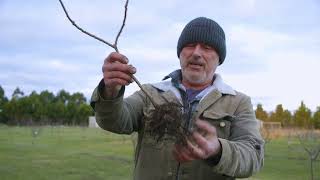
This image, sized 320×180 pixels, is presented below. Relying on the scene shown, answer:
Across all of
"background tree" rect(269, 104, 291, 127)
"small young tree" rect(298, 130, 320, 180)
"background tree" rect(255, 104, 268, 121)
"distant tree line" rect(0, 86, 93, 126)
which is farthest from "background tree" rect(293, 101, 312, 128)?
"distant tree line" rect(0, 86, 93, 126)

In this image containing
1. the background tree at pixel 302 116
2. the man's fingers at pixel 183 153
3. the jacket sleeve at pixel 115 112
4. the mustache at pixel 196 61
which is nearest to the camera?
the man's fingers at pixel 183 153

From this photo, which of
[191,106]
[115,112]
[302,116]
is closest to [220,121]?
[191,106]

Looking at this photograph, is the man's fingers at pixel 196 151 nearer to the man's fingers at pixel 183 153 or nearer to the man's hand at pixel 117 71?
the man's fingers at pixel 183 153

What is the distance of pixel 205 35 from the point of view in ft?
9.32

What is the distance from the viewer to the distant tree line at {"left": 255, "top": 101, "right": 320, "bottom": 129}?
203ft

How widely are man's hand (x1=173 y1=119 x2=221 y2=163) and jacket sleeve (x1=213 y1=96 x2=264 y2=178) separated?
86 mm

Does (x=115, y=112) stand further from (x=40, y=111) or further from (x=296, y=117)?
(x=40, y=111)

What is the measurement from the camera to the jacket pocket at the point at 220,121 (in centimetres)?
272

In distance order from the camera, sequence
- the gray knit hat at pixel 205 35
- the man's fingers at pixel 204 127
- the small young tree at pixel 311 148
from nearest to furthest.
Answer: the man's fingers at pixel 204 127, the gray knit hat at pixel 205 35, the small young tree at pixel 311 148

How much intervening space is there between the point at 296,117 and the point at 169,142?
2493 inches

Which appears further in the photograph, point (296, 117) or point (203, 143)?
point (296, 117)

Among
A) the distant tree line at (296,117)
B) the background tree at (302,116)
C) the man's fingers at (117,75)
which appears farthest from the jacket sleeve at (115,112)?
the background tree at (302,116)

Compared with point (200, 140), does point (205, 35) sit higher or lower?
higher

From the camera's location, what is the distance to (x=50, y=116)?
82.1m
